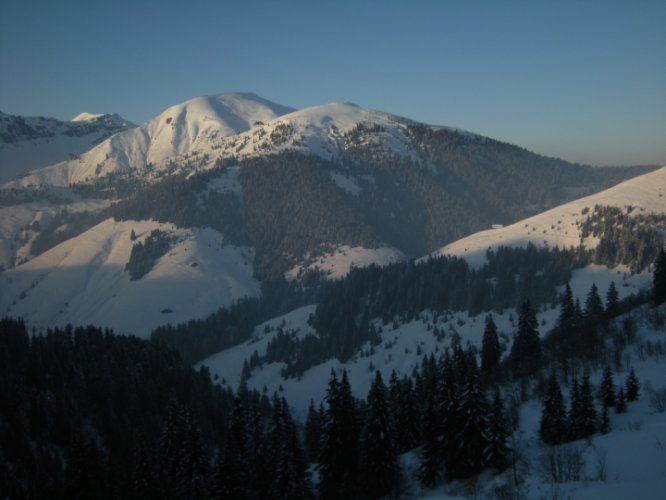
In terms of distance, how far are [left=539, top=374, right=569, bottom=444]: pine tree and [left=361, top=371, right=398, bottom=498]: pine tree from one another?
16.7 metres

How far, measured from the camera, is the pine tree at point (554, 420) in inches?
2186

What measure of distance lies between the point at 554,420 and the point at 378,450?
19.1m

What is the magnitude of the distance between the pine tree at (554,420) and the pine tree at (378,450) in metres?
16.7

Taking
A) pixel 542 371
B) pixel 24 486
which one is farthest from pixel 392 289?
pixel 24 486

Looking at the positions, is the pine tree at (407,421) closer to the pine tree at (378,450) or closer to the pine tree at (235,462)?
the pine tree at (378,450)

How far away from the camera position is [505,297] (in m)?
161

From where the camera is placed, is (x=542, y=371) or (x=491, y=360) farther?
(x=491, y=360)

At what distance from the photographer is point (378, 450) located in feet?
187

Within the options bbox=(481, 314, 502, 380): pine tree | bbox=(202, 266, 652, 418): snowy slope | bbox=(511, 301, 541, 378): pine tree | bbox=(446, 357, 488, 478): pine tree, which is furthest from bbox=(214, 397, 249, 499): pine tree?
bbox=(202, 266, 652, 418): snowy slope

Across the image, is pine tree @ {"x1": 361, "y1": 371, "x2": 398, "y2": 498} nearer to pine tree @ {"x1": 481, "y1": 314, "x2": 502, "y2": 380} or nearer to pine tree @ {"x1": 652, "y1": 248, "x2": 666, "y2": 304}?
pine tree @ {"x1": 481, "y1": 314, "x2": 502, "y2": 380}

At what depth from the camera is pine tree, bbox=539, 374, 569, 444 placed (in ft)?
182

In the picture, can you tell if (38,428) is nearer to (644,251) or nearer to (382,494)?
(382,494)

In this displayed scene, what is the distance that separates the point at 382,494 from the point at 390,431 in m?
7.17

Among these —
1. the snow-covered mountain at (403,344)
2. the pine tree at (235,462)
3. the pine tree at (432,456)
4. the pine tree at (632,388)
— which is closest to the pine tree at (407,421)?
the pine tree at (432,456)
